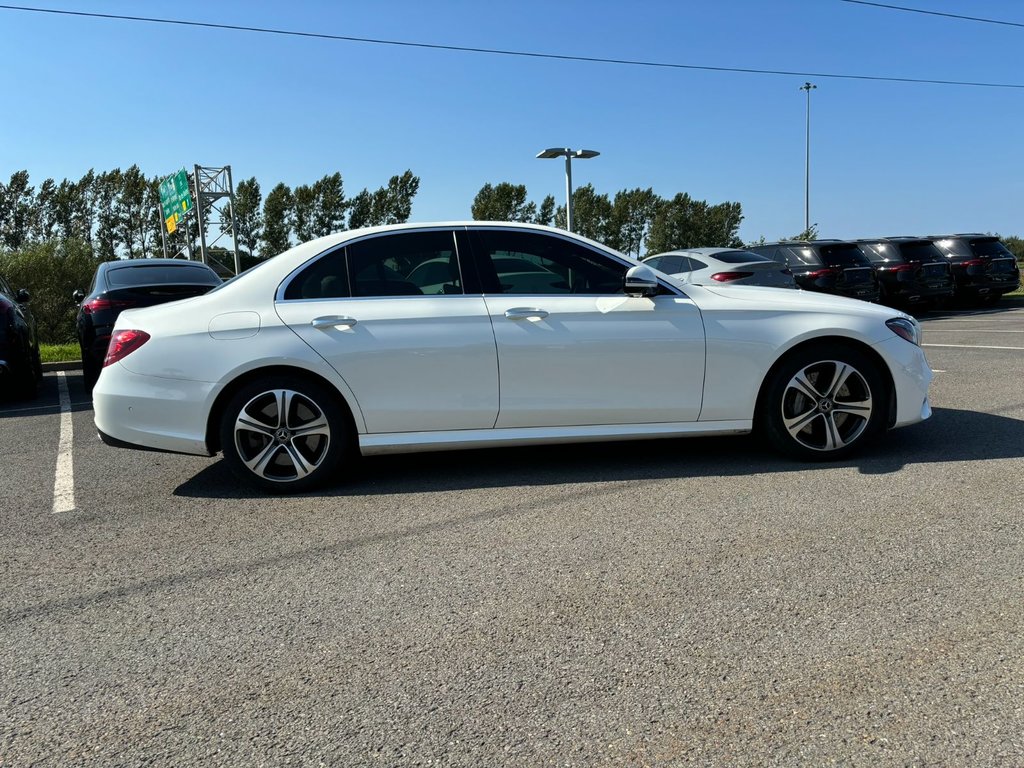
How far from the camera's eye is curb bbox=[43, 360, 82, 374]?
1293 cm

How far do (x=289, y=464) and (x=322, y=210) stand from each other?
5358cm

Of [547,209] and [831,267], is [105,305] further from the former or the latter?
[547,209]

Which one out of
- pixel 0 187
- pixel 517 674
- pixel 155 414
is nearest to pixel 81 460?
pixel 155 414

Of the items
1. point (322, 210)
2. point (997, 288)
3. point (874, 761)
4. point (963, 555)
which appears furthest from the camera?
point (322, 210)

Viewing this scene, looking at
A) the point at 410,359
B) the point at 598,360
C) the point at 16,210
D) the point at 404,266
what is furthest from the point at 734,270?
the point at 16,210

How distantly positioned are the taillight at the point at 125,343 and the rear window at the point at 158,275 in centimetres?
453

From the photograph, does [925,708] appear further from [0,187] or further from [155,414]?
[0,187]

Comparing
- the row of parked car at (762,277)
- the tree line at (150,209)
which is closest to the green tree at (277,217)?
the tree line at (150,209)

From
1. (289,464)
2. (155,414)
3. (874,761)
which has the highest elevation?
(155,414)

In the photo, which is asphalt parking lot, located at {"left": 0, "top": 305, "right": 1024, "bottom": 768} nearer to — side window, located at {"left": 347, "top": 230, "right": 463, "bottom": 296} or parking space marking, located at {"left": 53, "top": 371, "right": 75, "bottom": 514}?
parking space marking, located at {"left": 53, "top": 371, "right": 75, "bottom": 514}

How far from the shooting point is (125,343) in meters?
4.85

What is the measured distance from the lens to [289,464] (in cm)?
479

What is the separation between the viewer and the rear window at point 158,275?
9.35 meters

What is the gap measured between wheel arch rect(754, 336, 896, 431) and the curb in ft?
37.0
